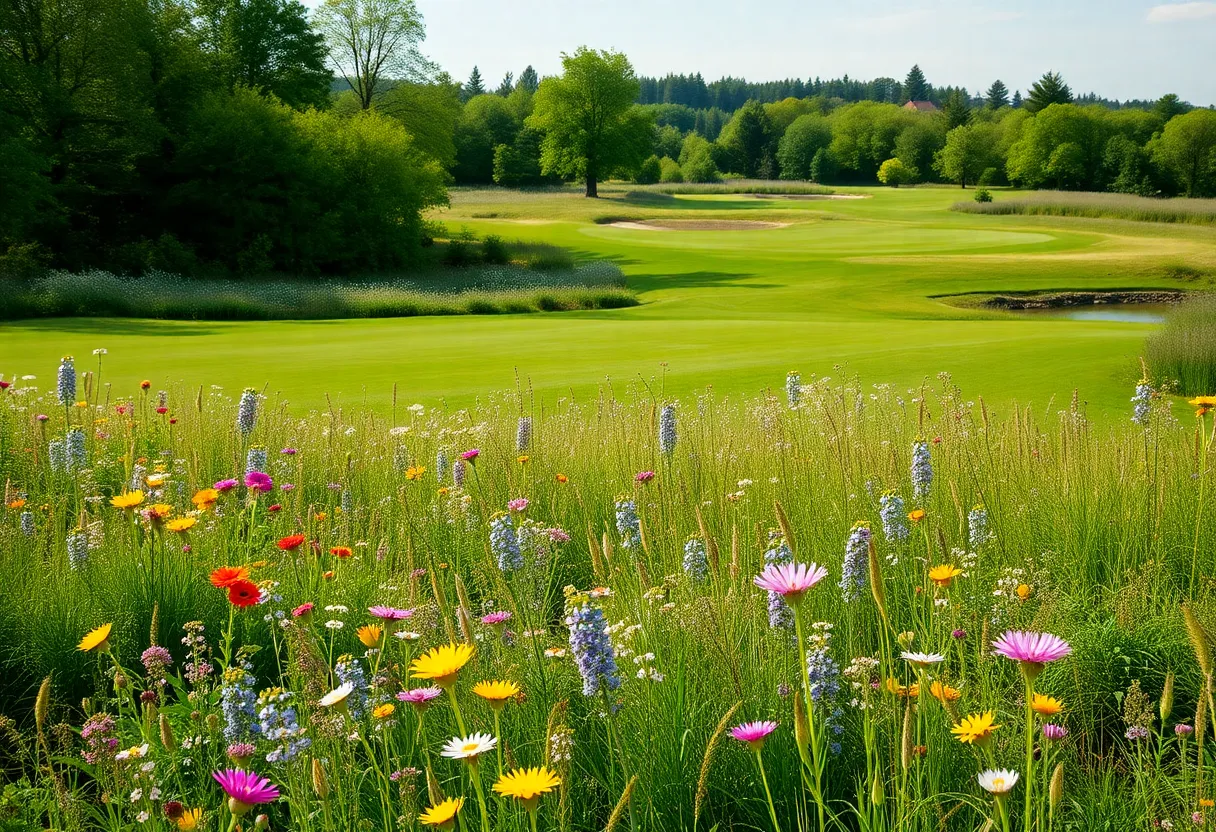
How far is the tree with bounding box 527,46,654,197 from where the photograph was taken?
7525 centimetres

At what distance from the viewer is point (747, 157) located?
122250mm

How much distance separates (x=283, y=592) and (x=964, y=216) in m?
64.1

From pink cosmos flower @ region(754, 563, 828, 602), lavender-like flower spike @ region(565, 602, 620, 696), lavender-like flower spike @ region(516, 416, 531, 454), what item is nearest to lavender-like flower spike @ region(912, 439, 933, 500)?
lavender-like flower spike @ region(565, 602, 620, 696)

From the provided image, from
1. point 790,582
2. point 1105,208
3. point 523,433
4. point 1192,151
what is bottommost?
point 523,433

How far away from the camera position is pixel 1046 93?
104125 mm

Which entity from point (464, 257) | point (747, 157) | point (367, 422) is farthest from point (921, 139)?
point (367, 422)

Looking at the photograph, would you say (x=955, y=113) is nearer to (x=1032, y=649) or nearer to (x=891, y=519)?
(x=891, y=519)

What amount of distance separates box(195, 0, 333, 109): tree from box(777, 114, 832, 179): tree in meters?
75.7

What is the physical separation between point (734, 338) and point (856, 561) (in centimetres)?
1703

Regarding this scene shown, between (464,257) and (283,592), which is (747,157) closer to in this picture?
(464,257)

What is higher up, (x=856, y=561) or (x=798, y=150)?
(x=798, y=150)

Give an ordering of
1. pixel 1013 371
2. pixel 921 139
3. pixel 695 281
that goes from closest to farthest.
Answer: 1. pixel 1013 371
2. pixel 695 281
3. pixel 921 139

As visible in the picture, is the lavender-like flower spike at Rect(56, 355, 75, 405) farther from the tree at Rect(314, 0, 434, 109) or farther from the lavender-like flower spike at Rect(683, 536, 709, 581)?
the tree at Rect(314, 0, 434, 109)

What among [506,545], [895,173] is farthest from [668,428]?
[895,173]
